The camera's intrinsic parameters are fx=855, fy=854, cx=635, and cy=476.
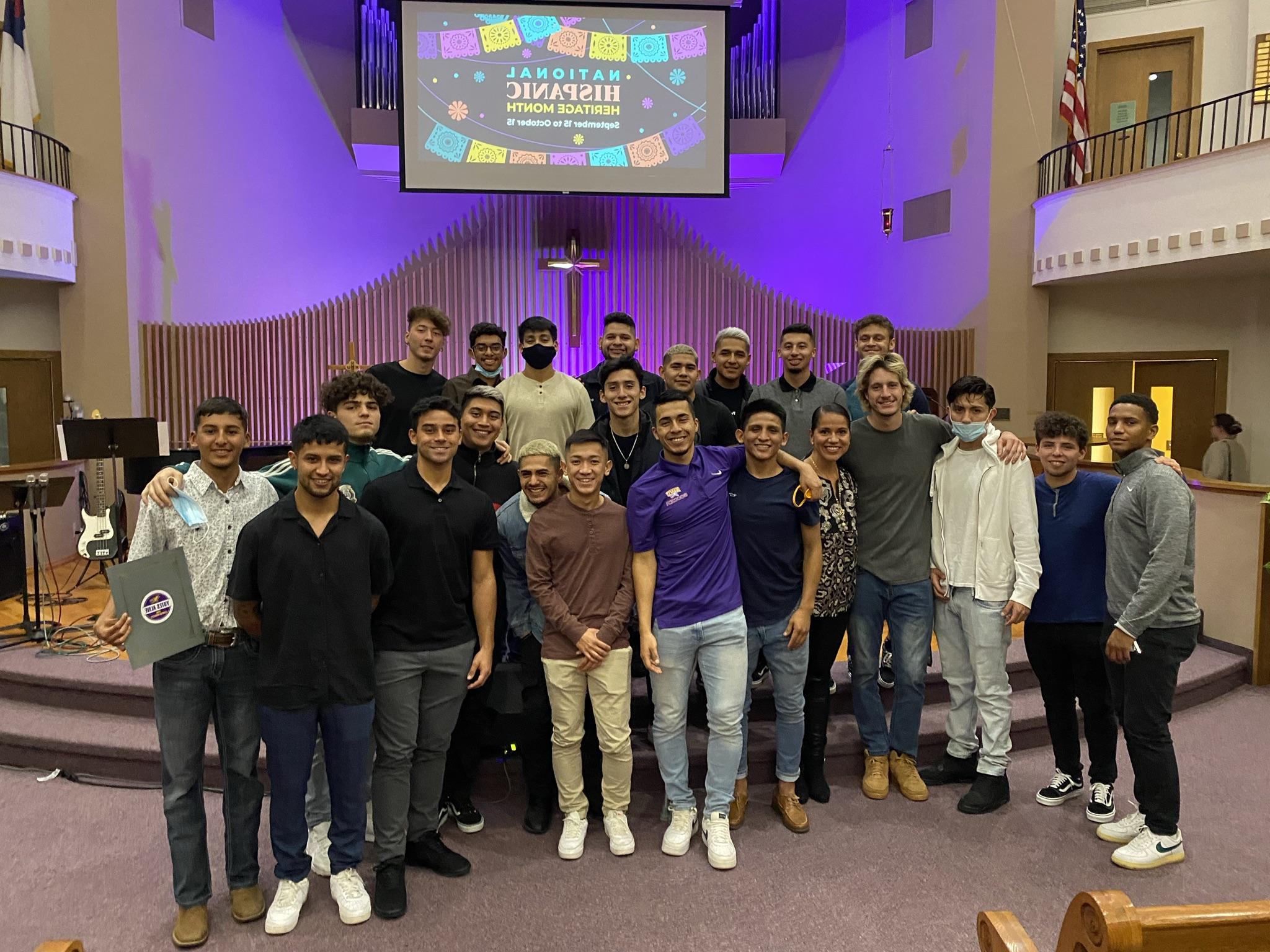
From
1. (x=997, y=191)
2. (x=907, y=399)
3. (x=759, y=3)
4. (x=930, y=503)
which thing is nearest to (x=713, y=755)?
(x=930, y=503)

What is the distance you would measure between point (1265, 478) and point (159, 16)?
1227 cm

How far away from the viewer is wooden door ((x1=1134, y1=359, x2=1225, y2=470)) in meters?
9.37

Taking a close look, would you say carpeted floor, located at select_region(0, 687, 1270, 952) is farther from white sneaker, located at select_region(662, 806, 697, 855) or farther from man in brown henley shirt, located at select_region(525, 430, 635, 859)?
man in brown henley shirt, located at select_region(525, 430, 635, 859)

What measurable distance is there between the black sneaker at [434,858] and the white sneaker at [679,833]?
0.71 metres

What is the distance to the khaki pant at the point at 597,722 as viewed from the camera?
302 centimetres

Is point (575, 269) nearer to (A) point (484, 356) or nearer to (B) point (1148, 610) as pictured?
(A) point (484, 356)

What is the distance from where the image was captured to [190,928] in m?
2.58

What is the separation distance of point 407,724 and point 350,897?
1.81 ft

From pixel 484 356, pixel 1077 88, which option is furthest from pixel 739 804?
pixel 1077 88

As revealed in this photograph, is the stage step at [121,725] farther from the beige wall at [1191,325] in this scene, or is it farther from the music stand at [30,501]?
the beige wall at [1191,325]

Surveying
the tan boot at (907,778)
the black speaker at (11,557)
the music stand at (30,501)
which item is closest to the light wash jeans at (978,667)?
the tan boot at (907,778)

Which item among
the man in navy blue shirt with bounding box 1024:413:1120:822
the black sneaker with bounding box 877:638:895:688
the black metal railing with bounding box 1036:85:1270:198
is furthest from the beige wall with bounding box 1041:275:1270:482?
the man in navy blue shirt with bounding box 1024:413:1120:822

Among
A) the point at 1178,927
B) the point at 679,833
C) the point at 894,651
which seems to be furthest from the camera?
the point at 894,651

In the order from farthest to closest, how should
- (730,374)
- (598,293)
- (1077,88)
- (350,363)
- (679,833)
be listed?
1. (598,293)
2. (1077,88)
3. (350,363)
4. (730,374)
5. (679,833)
